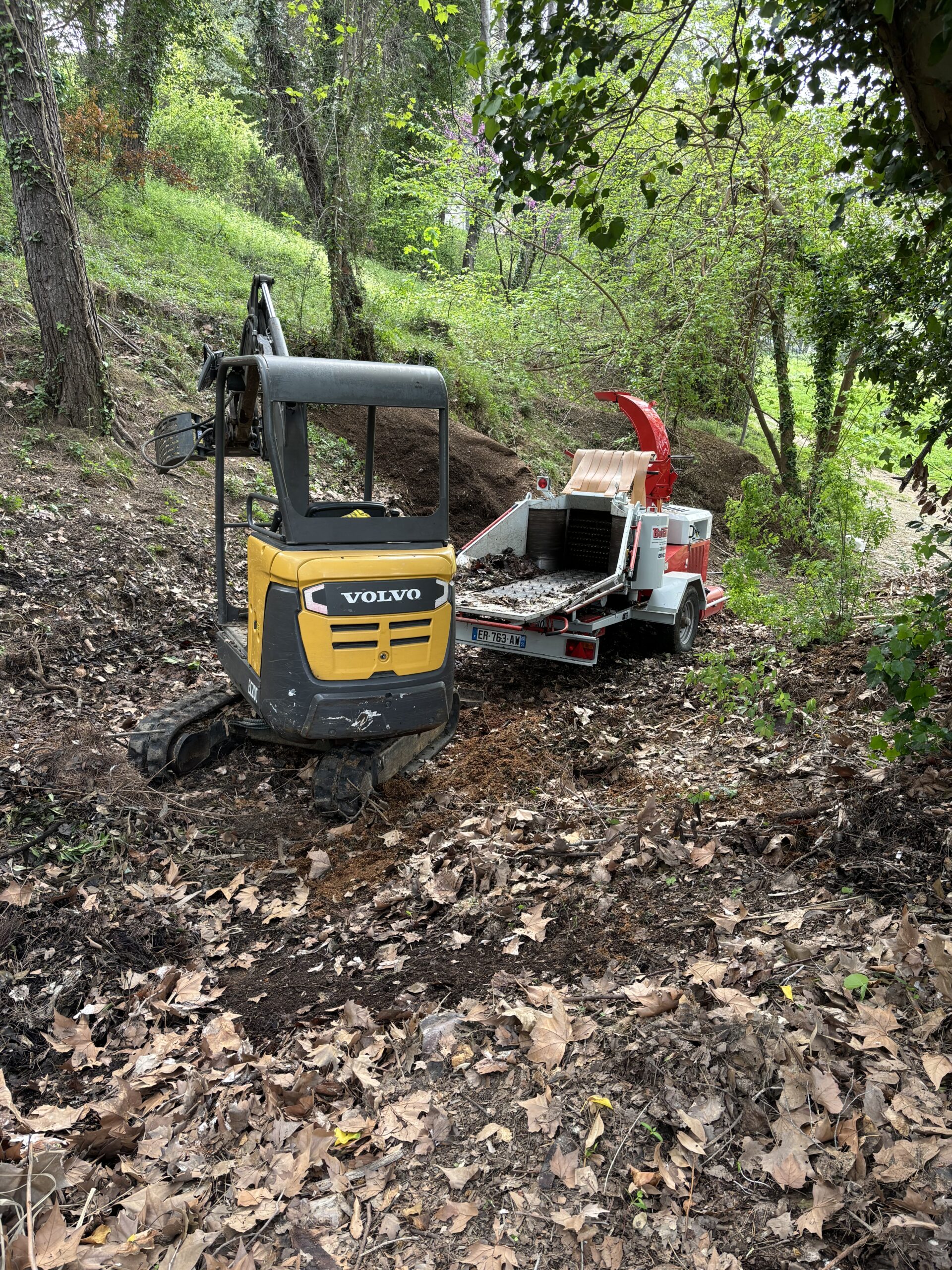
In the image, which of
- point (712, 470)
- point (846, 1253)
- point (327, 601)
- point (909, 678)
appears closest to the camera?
point (846, 1253)

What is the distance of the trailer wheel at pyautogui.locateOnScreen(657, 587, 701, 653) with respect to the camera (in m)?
8.52

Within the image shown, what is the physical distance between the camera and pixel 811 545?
7914 millimetres

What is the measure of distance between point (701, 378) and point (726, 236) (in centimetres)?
225

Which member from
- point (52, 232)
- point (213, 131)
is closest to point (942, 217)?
point (52, 232)

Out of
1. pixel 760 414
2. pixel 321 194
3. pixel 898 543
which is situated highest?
pixel 321 194

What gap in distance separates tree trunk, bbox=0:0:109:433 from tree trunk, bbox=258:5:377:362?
4.60 m

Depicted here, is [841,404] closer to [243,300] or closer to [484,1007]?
[243,300]

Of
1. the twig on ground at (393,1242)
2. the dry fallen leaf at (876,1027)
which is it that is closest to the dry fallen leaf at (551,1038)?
the twig on ground at (393,1242)

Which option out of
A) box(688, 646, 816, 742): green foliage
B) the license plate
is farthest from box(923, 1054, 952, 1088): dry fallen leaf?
the license plate

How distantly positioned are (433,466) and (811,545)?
5989mm

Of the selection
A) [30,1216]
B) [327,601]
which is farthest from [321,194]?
[30,1216]

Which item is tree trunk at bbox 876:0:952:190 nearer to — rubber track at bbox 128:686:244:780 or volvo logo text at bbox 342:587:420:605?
volvo logo text at bbox 342:587:420:605

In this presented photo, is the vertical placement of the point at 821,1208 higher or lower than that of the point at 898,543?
higher

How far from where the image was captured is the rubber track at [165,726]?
5301 mm
